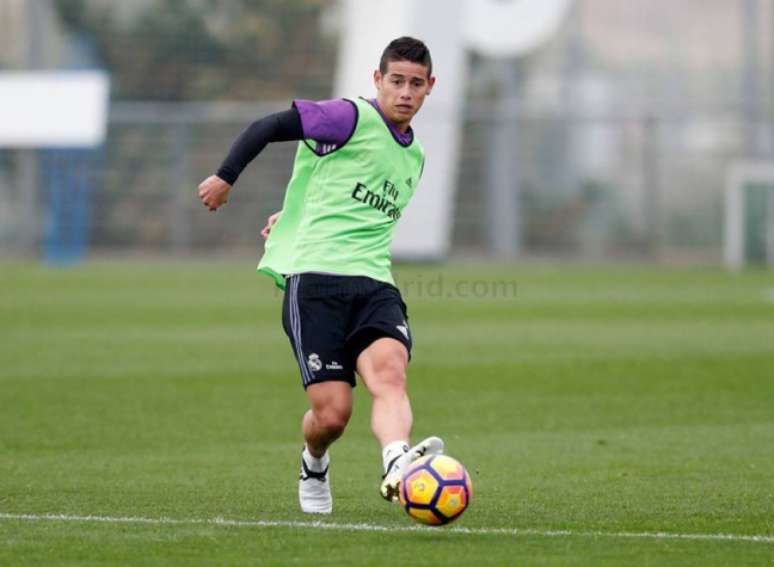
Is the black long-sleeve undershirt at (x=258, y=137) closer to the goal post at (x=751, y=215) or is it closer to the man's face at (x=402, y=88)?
the man's face at (x=402, y=88)

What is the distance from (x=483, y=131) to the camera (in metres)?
39.2

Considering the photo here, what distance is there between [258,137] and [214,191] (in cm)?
30

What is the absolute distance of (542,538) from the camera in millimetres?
6586

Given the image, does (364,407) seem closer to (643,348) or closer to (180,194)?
(643,348)

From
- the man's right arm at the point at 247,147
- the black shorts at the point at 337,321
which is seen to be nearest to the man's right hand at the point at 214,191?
the man's right arm at the point at 247,147

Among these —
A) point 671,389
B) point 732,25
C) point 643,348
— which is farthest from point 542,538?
point 732,25

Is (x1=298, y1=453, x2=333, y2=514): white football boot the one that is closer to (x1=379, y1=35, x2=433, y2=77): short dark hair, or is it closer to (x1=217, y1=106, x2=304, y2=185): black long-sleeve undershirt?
(x1=217, y1=106, x2=304, y2=185): black long-sleeve undershirt

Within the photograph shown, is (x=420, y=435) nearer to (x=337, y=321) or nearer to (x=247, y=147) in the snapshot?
(x=337, y=321)

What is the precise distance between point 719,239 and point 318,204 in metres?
31.9

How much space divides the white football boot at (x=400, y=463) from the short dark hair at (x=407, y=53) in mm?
1642

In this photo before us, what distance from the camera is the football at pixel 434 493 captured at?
6.31 m

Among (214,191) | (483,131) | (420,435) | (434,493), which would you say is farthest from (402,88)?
(483,131)

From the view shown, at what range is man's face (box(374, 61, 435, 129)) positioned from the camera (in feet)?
23.2

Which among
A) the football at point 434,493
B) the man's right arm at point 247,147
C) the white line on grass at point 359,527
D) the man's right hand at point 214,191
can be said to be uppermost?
the man's right arm at point 247,147
